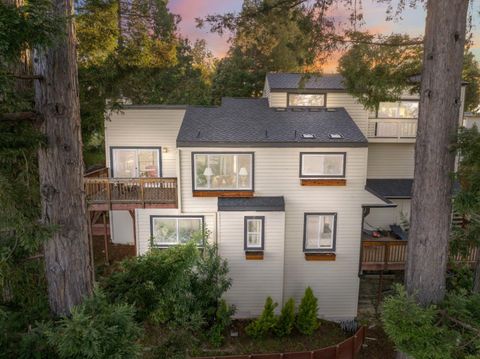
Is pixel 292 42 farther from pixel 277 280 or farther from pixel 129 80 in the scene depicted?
pixel 277 280

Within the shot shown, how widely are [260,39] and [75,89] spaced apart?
471cm

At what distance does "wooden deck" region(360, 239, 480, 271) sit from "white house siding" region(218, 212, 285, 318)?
9.47 ft

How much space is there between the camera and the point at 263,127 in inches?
411

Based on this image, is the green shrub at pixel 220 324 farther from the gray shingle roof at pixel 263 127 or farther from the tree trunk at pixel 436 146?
the tree trunk at pixel 436 146

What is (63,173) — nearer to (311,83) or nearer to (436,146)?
(436,146)

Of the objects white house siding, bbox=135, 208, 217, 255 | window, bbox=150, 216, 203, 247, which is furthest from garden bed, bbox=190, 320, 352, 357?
window, bbox=150, 216, 203, 247

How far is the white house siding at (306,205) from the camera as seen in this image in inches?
379

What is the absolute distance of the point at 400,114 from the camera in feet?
42.3

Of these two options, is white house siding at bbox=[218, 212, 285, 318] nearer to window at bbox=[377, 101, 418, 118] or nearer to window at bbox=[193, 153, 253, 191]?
window at bbox=[193, 153, 253, 191]

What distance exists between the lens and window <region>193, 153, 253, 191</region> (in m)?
9.63

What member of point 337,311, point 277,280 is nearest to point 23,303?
point 277,280

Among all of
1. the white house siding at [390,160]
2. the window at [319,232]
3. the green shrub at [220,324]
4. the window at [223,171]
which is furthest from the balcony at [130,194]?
the white house siding at [390,160]

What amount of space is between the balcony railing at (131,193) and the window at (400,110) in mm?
9190

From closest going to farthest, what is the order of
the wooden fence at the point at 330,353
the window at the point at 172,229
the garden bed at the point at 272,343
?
1. the wooden fence at the point at 330,353
2. the garden bed at the point at 272,343
3. the window at the point at 172,229
